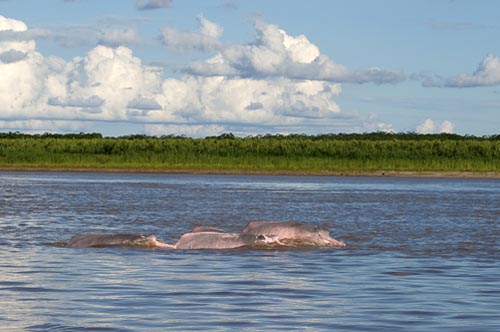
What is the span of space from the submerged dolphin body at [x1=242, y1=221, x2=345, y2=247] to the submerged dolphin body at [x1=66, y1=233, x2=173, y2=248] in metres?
2.14

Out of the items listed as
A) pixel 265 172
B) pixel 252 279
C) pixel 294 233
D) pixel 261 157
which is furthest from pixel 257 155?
pixel 252 279

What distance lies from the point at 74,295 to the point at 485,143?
77959mm

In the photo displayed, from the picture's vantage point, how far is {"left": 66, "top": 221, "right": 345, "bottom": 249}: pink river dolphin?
2053 cm

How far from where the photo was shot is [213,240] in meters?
20.6

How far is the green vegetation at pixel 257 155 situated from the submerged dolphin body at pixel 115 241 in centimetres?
6301

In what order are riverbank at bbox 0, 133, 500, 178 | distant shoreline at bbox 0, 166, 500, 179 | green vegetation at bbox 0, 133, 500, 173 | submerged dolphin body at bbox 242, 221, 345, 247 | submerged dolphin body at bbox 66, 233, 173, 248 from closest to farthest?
submerged dolphin body at bbox 66, 233, 173, 248, submerged dolphin body at bbox 242, 221, 345, 247, distant shoreline at bbox 0, 166, 500, 179, riverbank at bbox 0, 133, 500, 178, green vegetation at bbox 0, 133, 500, 173

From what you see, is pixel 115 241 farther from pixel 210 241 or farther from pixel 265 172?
pixel 265 172

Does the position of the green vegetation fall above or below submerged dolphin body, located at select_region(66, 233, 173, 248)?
above

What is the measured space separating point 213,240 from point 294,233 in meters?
1.93

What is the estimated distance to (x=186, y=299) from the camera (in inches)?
537

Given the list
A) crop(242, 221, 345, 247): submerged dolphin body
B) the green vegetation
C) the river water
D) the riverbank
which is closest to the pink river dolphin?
crop(242, 221, 345, 247): submerged dolphin body

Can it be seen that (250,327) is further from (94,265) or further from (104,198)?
(104,198)

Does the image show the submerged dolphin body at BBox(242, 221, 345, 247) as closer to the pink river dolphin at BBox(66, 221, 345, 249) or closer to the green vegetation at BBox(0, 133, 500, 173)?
the pink river dolphin at BBox(66, 221, 345, 249)

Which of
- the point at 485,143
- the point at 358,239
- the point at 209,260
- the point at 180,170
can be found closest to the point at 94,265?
the point at 209,260
